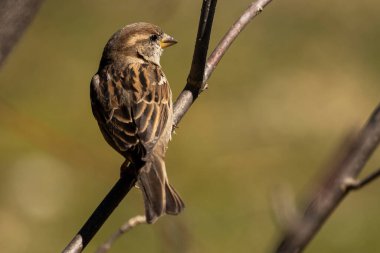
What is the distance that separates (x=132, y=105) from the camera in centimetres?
462

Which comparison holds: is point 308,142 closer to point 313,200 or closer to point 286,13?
point 286,13

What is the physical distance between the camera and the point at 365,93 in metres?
11.0

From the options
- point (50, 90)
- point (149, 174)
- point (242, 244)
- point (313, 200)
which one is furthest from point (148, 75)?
point (50, 90)

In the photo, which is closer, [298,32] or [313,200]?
[313,200]

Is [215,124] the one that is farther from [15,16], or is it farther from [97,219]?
[15,16]

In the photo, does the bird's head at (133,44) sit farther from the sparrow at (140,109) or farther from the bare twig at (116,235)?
the bare twig at (116,235)

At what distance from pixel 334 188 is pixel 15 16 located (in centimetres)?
104

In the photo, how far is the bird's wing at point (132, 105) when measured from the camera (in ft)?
14.3

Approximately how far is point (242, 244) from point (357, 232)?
1.13 meters

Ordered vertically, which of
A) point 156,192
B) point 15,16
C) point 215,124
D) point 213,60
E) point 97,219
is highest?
point 15,16

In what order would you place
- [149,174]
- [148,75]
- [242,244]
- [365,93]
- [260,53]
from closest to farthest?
[149,174] < [148,75] < [242,244] < [365,93] < [260,53]

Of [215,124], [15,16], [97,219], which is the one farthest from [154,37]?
[215,124]

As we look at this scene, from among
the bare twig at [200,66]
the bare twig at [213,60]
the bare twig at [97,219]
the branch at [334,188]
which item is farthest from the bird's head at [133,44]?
the branch at [334,188]

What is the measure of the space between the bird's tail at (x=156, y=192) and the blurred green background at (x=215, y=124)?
3.44 m
